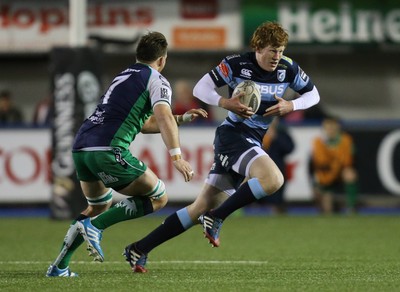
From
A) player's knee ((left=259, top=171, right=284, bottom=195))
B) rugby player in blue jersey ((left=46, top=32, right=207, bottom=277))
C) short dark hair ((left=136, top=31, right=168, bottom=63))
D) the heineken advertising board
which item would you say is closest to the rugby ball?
rugby player in blue jersey ((left=46, top=32, right=207, bottom=277))

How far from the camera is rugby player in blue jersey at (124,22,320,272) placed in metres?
8.45

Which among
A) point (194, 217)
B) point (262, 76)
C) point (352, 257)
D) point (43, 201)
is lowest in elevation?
point (43, 201)

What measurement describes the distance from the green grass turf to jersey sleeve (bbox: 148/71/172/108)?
1.30 m

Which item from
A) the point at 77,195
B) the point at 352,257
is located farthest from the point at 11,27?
the point at 352,257

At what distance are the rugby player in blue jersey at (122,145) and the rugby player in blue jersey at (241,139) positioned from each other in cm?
35

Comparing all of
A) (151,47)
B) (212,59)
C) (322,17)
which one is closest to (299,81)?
(151,47)

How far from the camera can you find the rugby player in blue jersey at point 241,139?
8445 mm

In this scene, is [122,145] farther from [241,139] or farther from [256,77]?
[256,77]

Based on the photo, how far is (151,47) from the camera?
8234mm

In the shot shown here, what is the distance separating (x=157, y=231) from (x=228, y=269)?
75cm

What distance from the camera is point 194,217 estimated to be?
28.2 feet

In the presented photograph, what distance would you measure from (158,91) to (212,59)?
45.2ft

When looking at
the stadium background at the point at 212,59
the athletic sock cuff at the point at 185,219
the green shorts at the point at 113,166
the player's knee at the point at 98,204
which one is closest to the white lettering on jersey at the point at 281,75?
the athletic sock cuff at the point at 185,219

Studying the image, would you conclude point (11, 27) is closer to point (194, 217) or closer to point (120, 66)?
point (120, 66)
